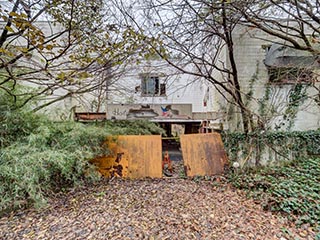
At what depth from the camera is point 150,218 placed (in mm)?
3436

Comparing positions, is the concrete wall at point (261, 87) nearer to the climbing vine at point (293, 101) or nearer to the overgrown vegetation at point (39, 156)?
the climbing vine at point (293, 101)

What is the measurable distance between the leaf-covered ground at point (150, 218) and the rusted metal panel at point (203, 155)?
3.63 feet

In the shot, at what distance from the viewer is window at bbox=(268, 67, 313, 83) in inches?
240

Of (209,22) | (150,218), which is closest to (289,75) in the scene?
(209,22)

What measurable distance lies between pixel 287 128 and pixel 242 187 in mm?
3491

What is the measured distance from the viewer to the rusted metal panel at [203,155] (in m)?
5.77

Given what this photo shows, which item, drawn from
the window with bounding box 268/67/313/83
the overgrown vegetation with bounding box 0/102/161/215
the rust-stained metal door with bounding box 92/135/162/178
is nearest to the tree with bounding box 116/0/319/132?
the window with bounding box 268/67/313/83

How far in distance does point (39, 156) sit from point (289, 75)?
289 inches

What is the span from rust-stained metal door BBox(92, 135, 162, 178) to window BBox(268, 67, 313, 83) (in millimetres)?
4474

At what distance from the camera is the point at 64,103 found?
9539mm

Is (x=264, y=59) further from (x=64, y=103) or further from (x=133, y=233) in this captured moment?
(x=64, y=103)

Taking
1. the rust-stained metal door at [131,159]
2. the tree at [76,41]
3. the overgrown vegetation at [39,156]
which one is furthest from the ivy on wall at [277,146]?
the tree at [76,41]

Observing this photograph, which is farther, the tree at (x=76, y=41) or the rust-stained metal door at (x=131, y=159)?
the rust-stained metal door at (x=131, y=159)

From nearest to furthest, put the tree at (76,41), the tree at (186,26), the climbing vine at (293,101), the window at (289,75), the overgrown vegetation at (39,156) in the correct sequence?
the overgrown vegetation at (39,156) → the tree at (76,41) → the tree at (186,26) → the window at (289,75) → the climbing vine at (293,101)
